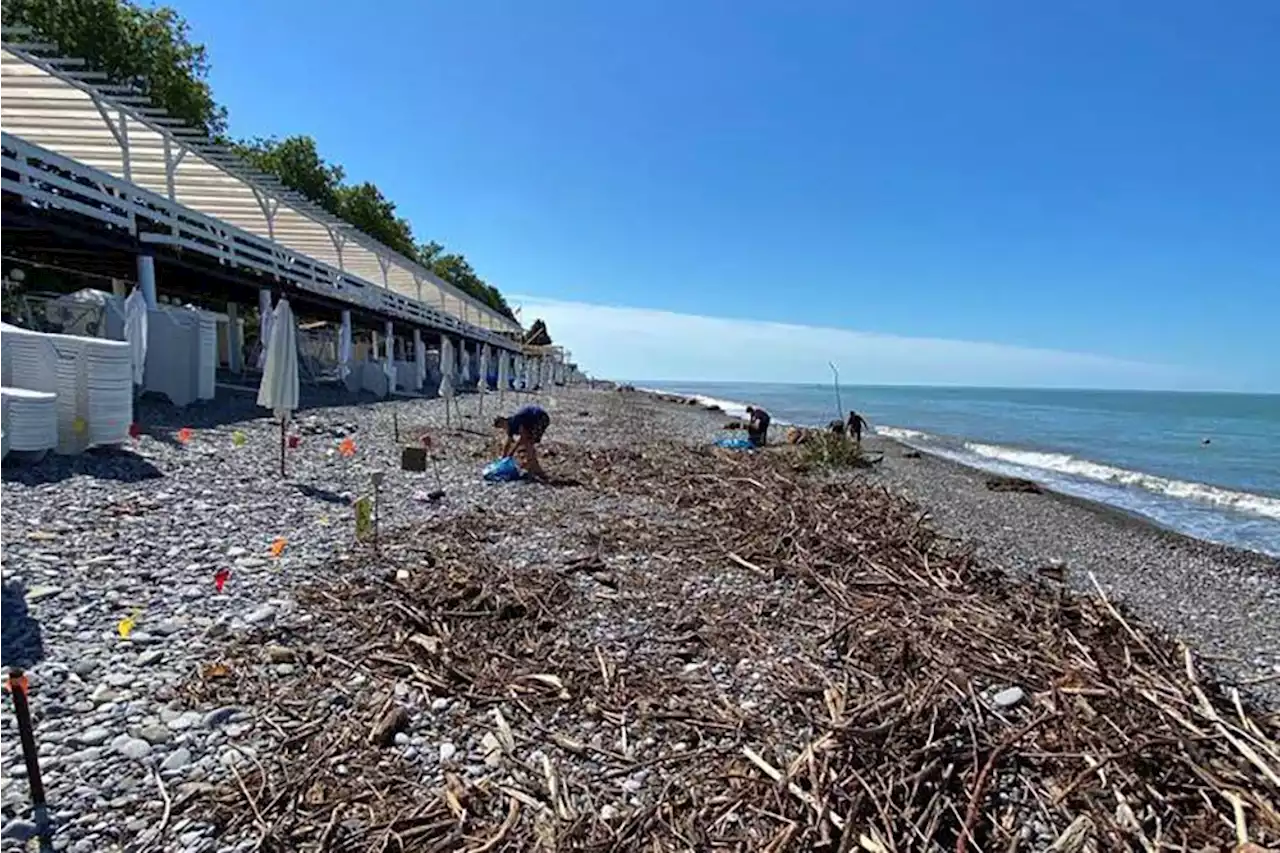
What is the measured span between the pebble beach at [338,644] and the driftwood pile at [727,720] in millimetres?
26

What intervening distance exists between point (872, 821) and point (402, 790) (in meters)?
2.02

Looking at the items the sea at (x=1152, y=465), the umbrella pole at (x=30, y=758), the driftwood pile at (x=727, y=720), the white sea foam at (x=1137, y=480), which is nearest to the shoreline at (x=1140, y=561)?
the driftwood pile at (x=727, y=720)

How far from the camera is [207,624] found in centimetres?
466

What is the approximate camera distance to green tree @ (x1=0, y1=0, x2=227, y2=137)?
26141 mm

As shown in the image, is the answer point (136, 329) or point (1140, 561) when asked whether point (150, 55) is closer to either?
point (136, 329)

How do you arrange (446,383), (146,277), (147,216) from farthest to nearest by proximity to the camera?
(446,383)
(147,216)
(146,277)

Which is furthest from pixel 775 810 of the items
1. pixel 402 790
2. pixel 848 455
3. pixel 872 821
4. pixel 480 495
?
pixel 848 455

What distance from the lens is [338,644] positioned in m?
4.59

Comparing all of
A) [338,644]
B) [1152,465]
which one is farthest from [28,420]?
[1152,465]

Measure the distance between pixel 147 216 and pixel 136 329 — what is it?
4.29 m

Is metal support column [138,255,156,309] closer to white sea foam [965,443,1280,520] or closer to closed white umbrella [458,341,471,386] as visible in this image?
white sea foam [965,443,1280,520]

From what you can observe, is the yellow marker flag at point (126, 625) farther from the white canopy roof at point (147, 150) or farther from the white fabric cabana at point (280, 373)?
the white canopy roof at point (147, 150)

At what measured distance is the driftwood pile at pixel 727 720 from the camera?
10.2ft

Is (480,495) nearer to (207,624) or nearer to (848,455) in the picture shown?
(207,624)
